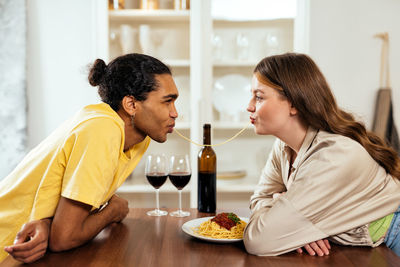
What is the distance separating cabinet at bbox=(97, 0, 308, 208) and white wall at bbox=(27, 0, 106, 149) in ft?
1.20

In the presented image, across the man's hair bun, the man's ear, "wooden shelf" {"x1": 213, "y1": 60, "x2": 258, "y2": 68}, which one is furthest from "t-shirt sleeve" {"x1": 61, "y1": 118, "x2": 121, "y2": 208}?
"wooden shelf" {"x1": 213, "y1": 60, "x2": 258, "y2": 68}

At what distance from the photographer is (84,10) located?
3.15 m

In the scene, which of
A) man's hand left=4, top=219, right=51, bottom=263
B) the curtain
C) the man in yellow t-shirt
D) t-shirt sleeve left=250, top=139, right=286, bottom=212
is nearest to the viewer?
man's hand left=4, top=219, right=51, bottom=263

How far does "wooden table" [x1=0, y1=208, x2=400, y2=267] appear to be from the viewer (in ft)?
3.39

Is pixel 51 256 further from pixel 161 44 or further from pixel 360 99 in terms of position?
pixel 360 99

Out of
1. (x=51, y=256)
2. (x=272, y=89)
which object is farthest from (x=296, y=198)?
(x=51, y=256)

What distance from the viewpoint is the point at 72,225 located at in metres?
1.13

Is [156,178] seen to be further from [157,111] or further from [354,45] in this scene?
[354,45]

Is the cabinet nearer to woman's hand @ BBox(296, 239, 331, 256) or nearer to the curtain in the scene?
the curtain

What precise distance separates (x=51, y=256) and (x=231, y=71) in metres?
2.12

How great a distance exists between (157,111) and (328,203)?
2.13ft

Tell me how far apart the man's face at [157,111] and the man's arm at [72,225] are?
38 centimetres

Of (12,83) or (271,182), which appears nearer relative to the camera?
(271,182)

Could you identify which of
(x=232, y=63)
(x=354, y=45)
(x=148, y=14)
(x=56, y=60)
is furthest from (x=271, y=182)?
(x=56, y=60)
